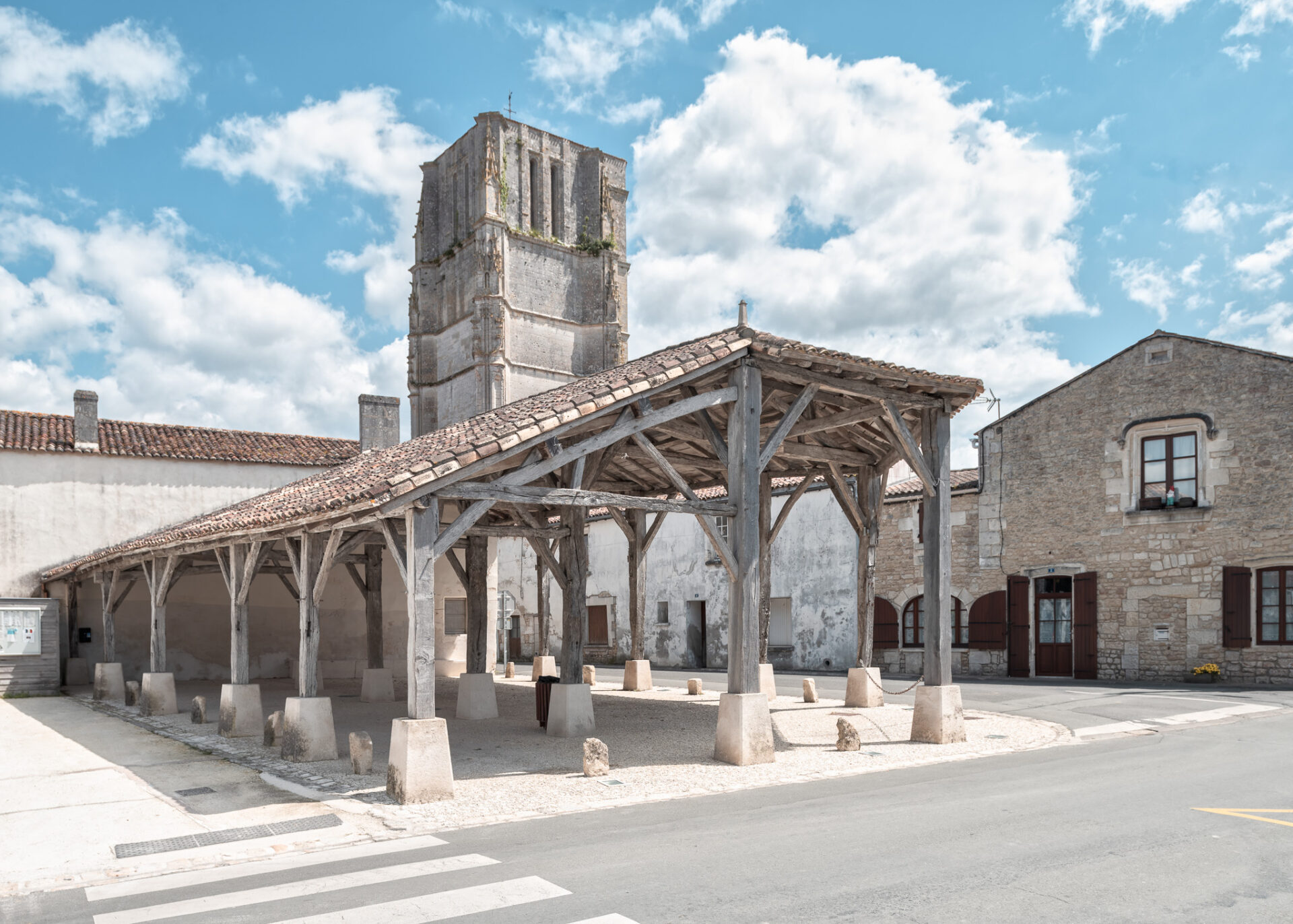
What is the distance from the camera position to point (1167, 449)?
1755 centimetres

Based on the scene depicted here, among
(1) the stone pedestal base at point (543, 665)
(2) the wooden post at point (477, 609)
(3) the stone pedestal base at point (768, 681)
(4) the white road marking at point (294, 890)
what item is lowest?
(1) the stone pedestal base at point (543, 665)

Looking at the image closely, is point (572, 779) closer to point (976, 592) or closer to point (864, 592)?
point (864, 592)

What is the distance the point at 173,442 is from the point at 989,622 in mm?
18550

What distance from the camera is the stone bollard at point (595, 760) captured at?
8.27 m

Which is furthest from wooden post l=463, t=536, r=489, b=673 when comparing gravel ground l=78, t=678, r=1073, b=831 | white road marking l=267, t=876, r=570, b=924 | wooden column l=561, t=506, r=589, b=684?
white road marking l=267, t=876, r=570, b=924

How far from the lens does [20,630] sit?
714 inches

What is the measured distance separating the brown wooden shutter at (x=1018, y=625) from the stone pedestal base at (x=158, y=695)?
15579 mm

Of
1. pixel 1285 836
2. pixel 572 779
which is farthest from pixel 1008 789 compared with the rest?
pixel 572 779

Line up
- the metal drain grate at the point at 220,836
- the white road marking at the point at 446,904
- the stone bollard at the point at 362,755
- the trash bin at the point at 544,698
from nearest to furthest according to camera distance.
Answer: the white road marking at the point at 446,904
the metal drain grate at the point at 220,836
the stone bollard at the point at 362,755
the trash bin at the point at 544,698

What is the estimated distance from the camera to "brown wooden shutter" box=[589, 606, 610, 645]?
2731 centimetres

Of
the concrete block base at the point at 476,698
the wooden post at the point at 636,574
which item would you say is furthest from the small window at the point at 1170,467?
the concrete block base at the point at 476,698

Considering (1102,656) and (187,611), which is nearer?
(1102,656)

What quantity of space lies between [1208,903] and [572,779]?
5035mm

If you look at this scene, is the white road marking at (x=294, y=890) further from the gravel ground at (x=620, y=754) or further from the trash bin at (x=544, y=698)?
the trash bin at (x=544, y=698)
